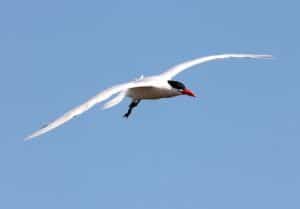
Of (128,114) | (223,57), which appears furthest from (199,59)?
(128,114)

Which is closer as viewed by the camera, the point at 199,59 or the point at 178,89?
the point at 178,89

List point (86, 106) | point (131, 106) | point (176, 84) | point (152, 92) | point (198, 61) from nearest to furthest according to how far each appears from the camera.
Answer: point (86, 106) → point (152, 92) → point (176, 84) → point (131, 106) → point (198, 61)

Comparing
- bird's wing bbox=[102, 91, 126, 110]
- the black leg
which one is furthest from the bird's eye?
the black leg

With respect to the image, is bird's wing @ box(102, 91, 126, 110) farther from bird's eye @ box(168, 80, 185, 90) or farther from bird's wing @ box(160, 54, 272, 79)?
bird's wing @ box(160, 54, 272, 79)

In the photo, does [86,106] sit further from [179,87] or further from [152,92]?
[179,87]

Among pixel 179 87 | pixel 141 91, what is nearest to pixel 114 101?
pixel 141 91

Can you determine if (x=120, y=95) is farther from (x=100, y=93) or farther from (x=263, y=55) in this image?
(x=263, y=55)

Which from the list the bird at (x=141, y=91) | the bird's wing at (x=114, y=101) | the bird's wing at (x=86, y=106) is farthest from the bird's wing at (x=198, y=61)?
the bird's wing at (x=86, y=106)

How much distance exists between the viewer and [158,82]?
28.1m

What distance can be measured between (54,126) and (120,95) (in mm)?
4881

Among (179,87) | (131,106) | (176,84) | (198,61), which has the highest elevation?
(198,61)

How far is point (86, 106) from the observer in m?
25.2

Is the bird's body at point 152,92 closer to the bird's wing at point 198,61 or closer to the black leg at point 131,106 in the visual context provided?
the black leg at point 131,106

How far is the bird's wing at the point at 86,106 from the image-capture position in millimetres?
24000
